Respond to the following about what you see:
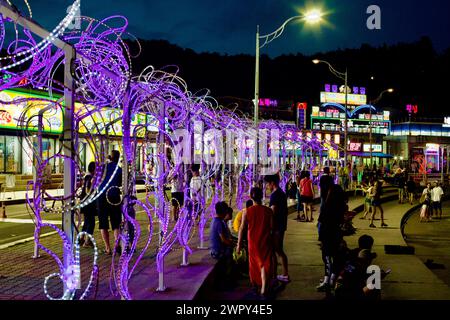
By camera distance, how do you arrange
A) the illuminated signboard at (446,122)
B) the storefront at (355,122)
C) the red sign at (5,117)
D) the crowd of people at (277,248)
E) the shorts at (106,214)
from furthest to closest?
1. the illuminated signboard at (446,122)
2. the storefront at (355,122)
3. the red sign at (5,117)
4. the shorts at (106,214)
5. the crowd of people at (277,248)

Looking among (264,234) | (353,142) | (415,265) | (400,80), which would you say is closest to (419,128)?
(353,142)

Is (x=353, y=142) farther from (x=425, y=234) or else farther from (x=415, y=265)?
(x=415, y=265)

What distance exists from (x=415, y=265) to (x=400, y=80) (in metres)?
78.8

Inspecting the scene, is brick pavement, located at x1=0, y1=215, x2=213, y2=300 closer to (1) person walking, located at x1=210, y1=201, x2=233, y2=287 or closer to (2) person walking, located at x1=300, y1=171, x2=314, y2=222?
(1) person walking, located at x1=210, y1=201, x2=233, y2=287

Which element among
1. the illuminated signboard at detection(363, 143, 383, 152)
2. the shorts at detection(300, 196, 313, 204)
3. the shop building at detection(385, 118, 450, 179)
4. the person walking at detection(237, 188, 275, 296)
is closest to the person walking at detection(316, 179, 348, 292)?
the person walking at detection(237, 188, 275, 296)

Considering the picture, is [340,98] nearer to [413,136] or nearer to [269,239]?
[413,136]

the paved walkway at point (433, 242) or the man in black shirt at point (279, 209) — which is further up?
the man in black shirt at point (279, 209)

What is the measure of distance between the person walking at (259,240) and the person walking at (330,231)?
1.06 meters

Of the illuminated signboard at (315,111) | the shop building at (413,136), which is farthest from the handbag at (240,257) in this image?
the shop building at (413,136)

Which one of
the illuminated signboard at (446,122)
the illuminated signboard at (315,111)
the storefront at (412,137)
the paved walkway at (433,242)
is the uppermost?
the illuminated signboard at (315,111)

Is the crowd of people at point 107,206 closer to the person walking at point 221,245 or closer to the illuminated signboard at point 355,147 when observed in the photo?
the person walking at point 221,245

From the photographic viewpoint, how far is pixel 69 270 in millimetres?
4812

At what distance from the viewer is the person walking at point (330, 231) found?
23.4 feet

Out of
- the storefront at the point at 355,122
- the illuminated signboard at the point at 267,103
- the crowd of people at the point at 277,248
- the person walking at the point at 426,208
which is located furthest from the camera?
the illuminated signboard at the point at 267,103
